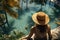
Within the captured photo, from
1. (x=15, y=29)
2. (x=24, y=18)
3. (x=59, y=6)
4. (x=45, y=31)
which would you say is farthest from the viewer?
(x=59, y=6)

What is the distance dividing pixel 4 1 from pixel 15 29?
34cm

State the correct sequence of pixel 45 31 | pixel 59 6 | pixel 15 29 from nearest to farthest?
pixel 45 31, pixel 15 29, pixel 59 6

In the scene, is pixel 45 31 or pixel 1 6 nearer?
pixel 45 31

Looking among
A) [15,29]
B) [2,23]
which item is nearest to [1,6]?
[2,23]

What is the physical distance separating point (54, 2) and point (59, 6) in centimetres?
8

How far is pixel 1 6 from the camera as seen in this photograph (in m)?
1.92

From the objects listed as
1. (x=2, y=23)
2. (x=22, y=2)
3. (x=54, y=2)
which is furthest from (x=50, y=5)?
(x=2, y=23)

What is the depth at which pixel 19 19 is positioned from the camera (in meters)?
1.93

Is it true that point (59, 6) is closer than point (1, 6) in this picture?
No

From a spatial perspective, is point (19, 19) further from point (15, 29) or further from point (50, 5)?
point (50, 5)

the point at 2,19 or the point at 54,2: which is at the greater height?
the point at 54,2

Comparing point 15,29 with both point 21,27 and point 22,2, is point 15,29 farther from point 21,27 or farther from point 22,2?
point 22,2

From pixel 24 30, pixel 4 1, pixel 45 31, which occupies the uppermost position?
pixel 4 1

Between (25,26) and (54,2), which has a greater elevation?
(54,2)
